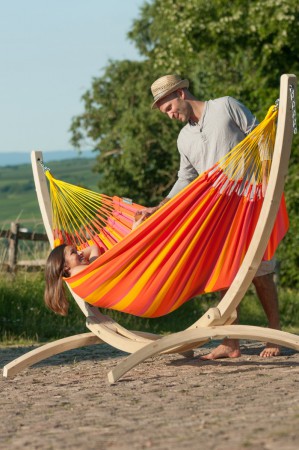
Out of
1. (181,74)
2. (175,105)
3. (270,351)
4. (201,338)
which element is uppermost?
(181,74)

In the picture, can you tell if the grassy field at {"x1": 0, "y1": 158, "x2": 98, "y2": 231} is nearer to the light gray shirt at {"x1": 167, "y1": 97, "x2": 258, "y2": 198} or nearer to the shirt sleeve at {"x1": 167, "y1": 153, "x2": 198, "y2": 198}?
the shirt sleeve at {"x1": 167, "y1": 153, "x2": 198, "y2": 198}

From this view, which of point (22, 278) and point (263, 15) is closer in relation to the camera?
point (22, 278)

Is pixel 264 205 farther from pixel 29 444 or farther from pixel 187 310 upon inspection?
pixel 187 310

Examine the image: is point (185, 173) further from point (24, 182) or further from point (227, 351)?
point (24, 182)

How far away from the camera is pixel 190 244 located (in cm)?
571

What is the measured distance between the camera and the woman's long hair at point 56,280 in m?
6.31

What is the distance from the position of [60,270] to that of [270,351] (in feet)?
4.37

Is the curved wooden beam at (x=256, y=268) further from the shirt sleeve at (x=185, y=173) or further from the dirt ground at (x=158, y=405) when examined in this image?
the shirt sleeve at (x=185, y=173)

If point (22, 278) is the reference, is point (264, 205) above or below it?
above

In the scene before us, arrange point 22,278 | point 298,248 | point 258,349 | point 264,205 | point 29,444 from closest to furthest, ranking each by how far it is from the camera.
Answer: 1. point 29,444
2. point 264,205
3. point 258,349
4. point 22,278
5. point 298,248

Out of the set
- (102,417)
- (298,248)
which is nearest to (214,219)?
(102,417)

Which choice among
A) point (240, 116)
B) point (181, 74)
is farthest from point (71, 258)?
point (181, 74)

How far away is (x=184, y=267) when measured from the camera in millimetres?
5770

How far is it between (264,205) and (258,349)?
1563 mm
